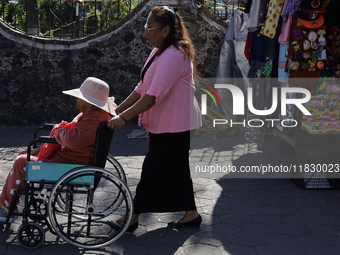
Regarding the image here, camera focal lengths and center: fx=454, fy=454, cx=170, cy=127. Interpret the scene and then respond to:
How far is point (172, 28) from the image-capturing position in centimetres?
A: 358

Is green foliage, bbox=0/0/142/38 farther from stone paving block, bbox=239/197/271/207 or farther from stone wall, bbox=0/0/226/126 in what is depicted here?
stone paving block, bbox=239/197/271/207

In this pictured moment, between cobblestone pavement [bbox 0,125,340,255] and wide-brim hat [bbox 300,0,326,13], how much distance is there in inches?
68.5

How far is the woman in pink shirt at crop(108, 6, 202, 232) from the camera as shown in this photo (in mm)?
3479

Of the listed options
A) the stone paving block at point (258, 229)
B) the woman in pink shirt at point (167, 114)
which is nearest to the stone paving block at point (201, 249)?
the woman in pink shirt at point (167, 114)

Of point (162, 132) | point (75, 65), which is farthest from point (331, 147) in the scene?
point (75, 65)

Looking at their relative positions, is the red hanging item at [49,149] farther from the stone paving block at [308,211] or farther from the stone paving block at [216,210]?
the stone paving block at [308,211]

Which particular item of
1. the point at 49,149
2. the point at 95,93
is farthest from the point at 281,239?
the point at 49,149

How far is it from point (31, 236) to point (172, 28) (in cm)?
192

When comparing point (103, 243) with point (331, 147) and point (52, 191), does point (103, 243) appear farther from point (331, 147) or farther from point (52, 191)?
point (331, 147)

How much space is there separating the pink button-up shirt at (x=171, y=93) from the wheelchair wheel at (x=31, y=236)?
1169 millimetres

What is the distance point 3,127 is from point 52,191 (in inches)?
220

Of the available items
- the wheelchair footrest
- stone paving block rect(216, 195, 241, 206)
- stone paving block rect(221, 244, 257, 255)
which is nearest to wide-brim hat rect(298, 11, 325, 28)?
stone paving block rect(216, 195, 241, 206)

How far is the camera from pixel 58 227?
11.0ft

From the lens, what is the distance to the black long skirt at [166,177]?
12.2 ft
